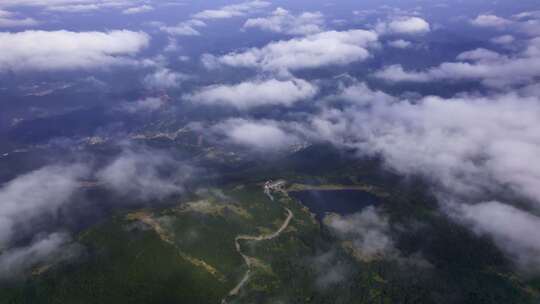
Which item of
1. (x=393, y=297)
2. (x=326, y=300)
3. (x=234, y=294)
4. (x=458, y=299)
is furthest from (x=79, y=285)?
(x=458, y=299)

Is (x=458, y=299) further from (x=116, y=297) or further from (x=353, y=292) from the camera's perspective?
(x=116, y=297)

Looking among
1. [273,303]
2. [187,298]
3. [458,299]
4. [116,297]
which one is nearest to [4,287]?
[116,297]

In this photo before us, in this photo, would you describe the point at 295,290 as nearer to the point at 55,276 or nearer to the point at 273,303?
the point at 273,303

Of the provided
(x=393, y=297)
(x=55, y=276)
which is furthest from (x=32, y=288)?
(x=393, y=297)

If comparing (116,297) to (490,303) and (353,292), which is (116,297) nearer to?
(353,292)

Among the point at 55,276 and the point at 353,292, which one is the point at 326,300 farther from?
the point at 55,276
